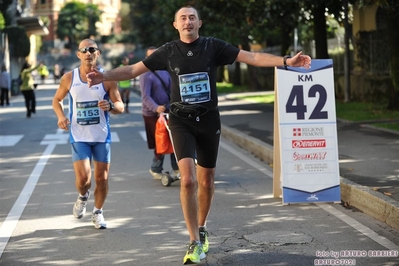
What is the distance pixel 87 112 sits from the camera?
28.5 feet

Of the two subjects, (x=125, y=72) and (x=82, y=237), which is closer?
(x=125, y=72)

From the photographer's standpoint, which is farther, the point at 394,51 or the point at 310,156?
the point at 394,51

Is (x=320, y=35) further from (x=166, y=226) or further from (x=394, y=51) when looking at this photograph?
(x=166, y=226)

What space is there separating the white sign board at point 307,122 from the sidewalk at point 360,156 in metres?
0.48

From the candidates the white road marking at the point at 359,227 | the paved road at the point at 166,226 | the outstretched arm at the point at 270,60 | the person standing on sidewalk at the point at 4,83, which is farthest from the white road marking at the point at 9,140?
the person standing on sidewalk at the point at 4,83

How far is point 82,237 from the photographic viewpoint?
329 inches

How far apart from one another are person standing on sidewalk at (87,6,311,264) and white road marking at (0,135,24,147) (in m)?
12.3

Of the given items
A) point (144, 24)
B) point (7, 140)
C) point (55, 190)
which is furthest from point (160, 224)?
point (144, 24)

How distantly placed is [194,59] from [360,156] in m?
6.88

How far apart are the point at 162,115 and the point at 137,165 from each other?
2.96 meters

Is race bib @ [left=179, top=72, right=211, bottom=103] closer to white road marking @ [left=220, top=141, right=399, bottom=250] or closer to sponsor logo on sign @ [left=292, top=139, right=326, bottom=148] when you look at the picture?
white road marking @ [left=220, top=141, right=399, bottom=250]

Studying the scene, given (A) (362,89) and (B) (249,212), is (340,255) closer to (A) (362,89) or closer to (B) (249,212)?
(B) (249,212)

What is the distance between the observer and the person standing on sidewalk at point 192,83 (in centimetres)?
714

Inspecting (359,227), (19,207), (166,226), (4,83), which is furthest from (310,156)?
(4,83)
